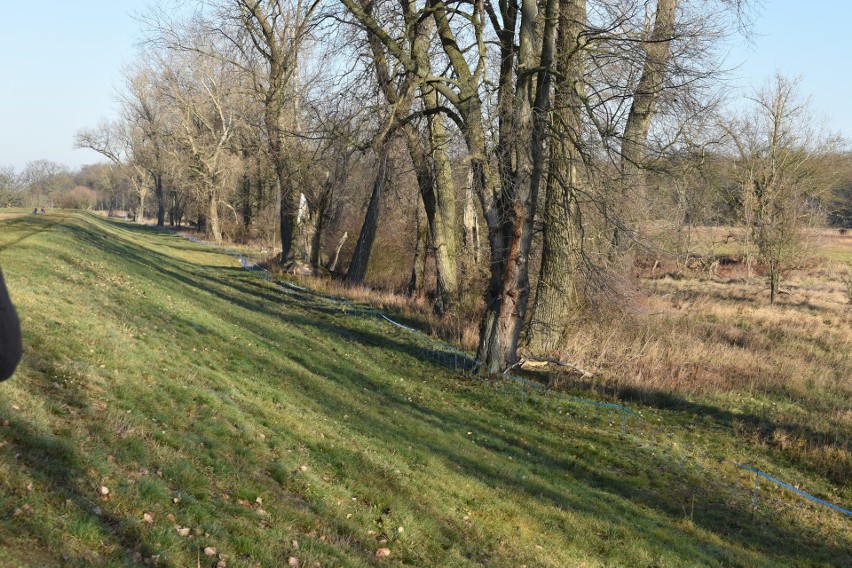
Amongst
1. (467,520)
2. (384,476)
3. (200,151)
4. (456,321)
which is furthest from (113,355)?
(200,151)

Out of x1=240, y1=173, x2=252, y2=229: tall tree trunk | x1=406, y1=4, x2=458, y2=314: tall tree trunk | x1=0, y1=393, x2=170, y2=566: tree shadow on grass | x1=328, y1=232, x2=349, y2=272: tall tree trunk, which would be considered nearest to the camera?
x1=0, y1=393, x2=170, y2=566: tree shadow on grass

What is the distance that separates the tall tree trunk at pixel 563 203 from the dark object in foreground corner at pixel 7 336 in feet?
43.8

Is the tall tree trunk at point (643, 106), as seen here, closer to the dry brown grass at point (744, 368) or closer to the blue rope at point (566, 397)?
the dry brown grass at point (744, 368)

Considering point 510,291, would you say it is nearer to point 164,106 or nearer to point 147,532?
point 147,532

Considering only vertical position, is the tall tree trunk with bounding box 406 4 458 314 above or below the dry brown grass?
above

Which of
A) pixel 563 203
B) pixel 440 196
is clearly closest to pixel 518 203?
pixel 563 203

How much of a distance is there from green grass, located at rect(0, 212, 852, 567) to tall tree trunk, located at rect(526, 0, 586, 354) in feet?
9.86

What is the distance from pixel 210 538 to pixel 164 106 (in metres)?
61.6

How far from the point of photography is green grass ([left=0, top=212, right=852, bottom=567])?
224 inches

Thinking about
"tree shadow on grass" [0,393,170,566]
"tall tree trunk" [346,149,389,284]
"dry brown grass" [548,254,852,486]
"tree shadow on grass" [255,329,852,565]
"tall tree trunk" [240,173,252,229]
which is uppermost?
"tall tree trunk" [240,173,252,229]

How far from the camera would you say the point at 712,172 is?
22.4 meters

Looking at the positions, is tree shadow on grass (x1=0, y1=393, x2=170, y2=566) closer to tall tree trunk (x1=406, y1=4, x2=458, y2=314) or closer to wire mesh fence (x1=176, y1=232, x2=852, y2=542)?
wire mesh fence (x1=176, y1=232, x2=852, y2=542)

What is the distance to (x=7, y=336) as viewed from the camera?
240cm

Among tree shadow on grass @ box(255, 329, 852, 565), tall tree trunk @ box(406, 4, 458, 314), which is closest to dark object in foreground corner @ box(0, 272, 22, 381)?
tree shadow on grass @ box(255, 329, 852, 565)
